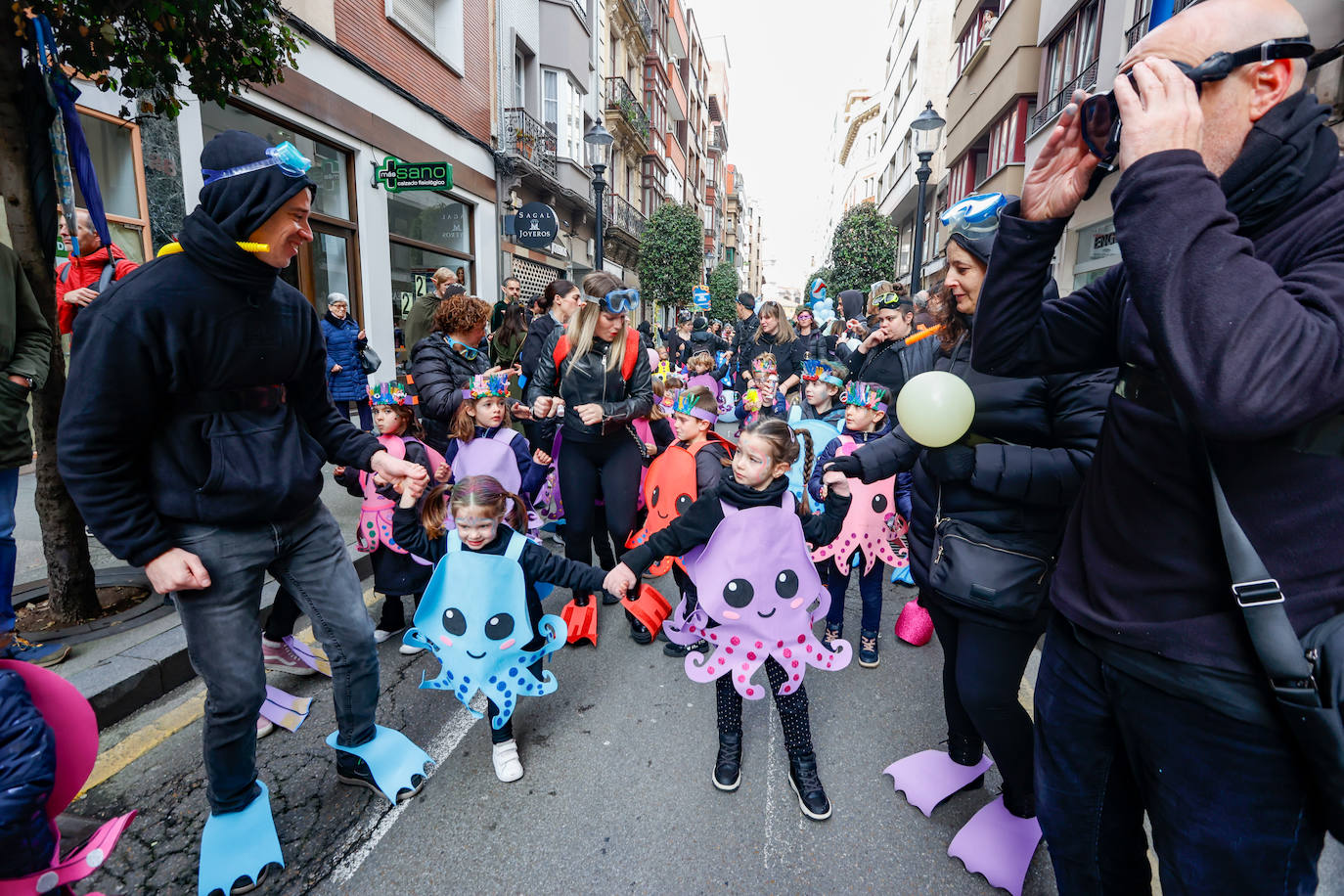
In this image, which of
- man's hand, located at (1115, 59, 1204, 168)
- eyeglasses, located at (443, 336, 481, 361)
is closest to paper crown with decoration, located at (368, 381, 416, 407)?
eyeglasses, located at (443, 336, 481, 361)

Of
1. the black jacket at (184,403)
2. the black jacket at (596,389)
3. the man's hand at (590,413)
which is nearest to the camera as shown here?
the black jacket at (184,403)

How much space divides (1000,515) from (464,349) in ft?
11.6

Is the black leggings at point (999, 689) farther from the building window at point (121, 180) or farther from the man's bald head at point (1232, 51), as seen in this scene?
the building window at point (121, 180)

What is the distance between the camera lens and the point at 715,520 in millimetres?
2639

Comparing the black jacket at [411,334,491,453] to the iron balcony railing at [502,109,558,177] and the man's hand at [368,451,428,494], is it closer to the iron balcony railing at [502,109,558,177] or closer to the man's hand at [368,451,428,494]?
the man's hand at [368,451,428,494]

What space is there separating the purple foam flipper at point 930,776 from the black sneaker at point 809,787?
0.32m

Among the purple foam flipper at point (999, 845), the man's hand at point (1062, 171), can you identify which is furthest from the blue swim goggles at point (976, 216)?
the purple foam flipper at point (999, 845)

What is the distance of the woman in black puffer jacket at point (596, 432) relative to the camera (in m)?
3.95

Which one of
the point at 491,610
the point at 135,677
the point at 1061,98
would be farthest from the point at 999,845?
the point at 1061,98

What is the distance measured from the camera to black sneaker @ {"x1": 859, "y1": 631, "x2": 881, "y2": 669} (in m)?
3.70

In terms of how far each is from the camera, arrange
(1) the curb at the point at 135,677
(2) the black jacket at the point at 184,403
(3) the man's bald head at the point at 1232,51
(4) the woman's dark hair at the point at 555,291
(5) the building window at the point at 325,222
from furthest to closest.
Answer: (5) the building window at the point at 325,222, (4) the woman's dark hair at the point at 555,291, (1) the curb at the point at 135,677, (2) the black jacket at the point at 184,403, (3) the man's bald head at the point at 1232,51

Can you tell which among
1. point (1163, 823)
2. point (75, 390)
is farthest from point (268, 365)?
point (1163, 823)

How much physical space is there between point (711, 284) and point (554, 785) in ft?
121

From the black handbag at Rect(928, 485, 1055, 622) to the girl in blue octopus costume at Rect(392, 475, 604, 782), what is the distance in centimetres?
128
